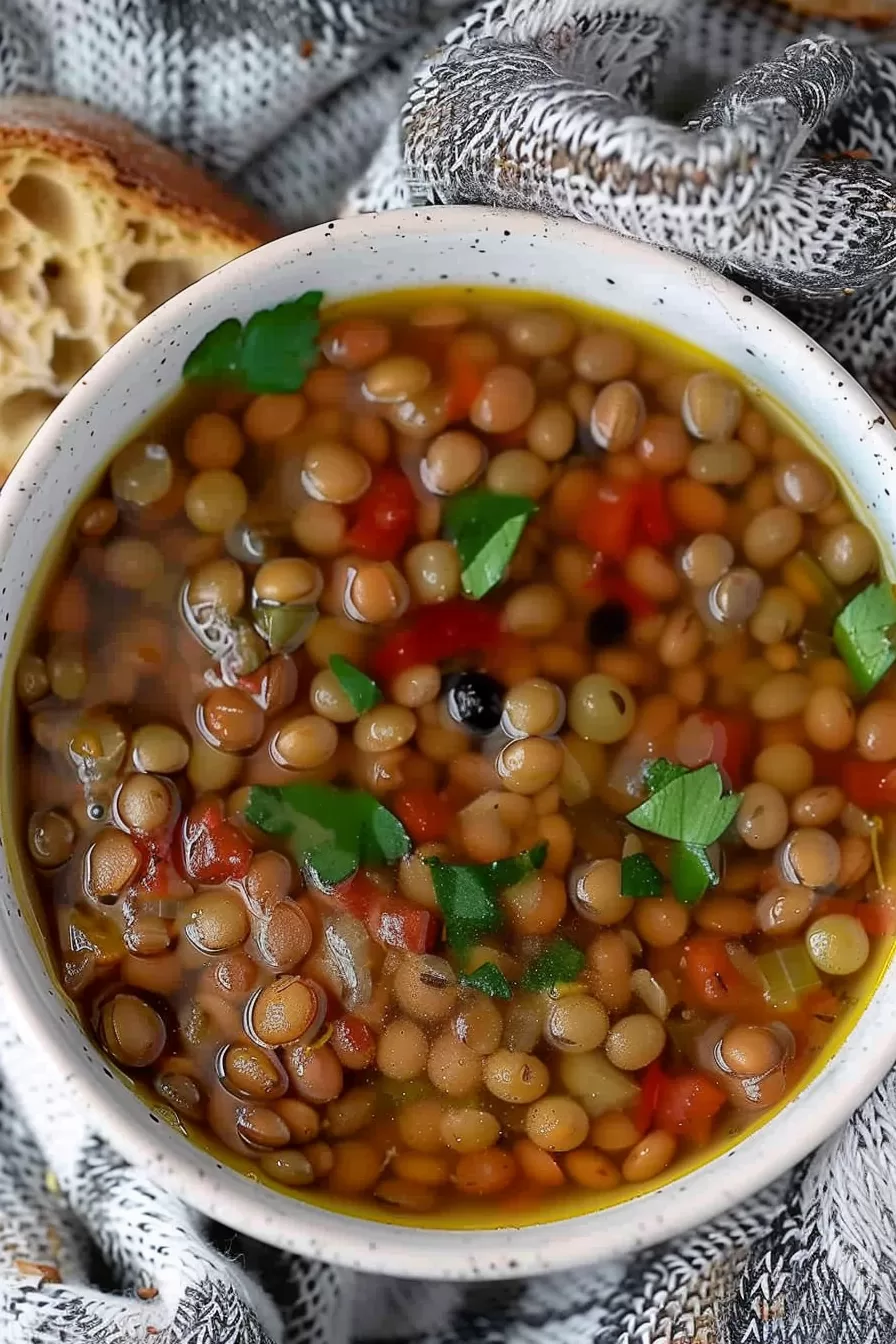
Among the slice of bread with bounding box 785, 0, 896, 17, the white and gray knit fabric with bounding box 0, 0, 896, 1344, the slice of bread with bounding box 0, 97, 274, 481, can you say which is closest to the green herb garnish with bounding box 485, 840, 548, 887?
the white and gray knit fabric with bounding box 0, 0, 896, 1344

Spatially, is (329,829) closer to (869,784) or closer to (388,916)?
(388,916)

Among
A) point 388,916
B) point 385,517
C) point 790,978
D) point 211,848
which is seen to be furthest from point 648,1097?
point 385,517

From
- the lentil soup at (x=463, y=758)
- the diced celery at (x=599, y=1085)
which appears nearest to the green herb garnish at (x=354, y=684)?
the lentil soup at (x=463, y=758)

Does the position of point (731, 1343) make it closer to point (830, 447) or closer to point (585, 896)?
point (585, 896)

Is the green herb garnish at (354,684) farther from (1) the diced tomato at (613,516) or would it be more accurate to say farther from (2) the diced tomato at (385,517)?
(1) the diced tomato at (613,516)

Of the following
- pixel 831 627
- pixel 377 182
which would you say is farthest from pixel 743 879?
pixel 377 182

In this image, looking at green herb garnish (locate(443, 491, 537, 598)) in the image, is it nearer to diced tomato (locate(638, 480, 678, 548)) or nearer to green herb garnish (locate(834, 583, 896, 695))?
diced tomato (locate(638, 480, 678, 548))
